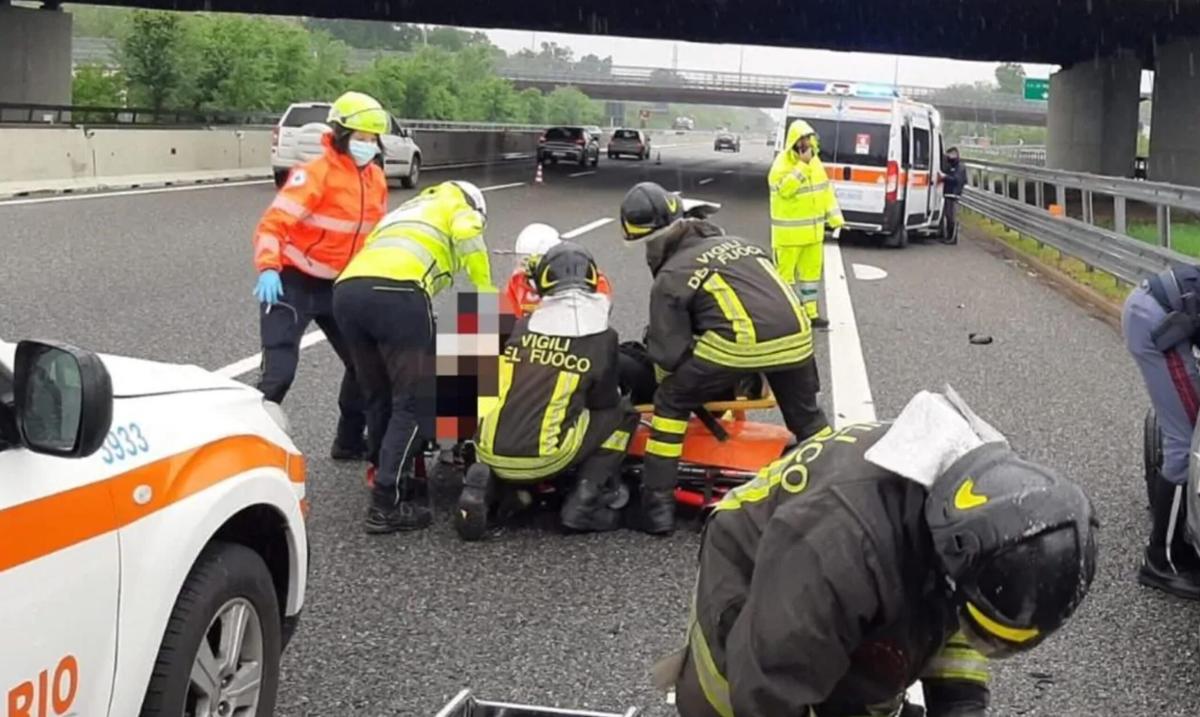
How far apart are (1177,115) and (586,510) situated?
29.8 meters

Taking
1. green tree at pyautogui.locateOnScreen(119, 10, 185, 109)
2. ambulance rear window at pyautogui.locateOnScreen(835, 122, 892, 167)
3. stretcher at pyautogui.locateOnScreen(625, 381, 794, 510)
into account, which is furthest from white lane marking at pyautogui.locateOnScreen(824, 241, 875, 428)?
green tree at pyautogui.locateOnScreen(119, 10, 185, 109)

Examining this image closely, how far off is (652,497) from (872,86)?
17.3 metres

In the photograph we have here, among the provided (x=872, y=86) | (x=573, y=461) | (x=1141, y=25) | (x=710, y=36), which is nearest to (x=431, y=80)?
(x=710, y=36)

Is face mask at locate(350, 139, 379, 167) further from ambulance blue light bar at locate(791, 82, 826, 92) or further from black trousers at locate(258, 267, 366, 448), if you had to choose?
ambulance blue light bar at locate(791, 82, 826, 92)

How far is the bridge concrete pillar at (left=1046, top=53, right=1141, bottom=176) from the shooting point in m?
36.4

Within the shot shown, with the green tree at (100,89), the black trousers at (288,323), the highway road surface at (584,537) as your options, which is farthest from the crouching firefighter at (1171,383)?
the green tree at (100,89)

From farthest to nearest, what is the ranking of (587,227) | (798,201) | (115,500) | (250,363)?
(587,227), (798,201), (250,363), (115,500)

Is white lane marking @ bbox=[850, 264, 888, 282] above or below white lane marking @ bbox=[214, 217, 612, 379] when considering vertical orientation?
above

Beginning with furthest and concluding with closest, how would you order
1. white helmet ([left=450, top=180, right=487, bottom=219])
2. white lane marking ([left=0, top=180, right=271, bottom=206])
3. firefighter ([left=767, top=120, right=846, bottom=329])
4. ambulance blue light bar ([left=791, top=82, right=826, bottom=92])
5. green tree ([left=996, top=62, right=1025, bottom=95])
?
green tree ([left=996, top=62, right=1025, bottom=95])
ambulance blue light bar ([left=791, top=82, right=826, bottom=92])
white lane marking ([left=0, top=180, right=271, bottom=206])
firefighter ([left=767, top=120, right=846, bottom=329])
white helmet ([left=450, top=180, right=487, bottom=219])

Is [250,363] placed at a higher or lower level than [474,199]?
lower

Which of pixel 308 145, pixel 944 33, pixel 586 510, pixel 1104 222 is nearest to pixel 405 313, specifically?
pixel 586 510

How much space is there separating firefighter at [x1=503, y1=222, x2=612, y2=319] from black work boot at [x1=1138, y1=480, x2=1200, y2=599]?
2568 millimetres

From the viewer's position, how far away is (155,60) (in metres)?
48.5

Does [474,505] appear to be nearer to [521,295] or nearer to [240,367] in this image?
[521,295]
